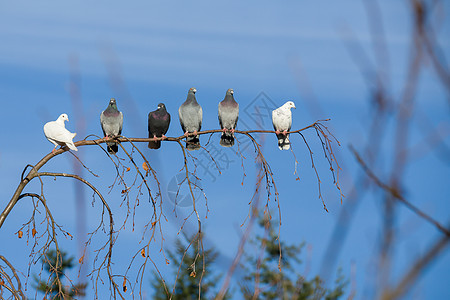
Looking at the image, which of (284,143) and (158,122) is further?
(158,122)

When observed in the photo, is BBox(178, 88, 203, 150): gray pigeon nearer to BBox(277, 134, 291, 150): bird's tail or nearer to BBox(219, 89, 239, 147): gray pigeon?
BBox(219, 89, 239, 147): gray pigeon

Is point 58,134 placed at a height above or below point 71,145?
above

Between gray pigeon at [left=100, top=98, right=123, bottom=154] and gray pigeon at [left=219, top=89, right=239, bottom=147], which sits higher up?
gray pigeon at [left=100, top=98, right=123, bottom=154]

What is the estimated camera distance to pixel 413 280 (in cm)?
79

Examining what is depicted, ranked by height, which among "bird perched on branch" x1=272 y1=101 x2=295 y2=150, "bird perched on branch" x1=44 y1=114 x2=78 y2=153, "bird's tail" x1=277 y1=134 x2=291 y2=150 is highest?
"bird perched on branch" x1=272 y1=101 x2=295 y2=150

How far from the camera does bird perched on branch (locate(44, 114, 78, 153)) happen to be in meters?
4.95

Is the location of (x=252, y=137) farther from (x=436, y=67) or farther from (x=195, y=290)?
(x=195, y=290)

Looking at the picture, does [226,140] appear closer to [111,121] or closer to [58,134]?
[111,121]

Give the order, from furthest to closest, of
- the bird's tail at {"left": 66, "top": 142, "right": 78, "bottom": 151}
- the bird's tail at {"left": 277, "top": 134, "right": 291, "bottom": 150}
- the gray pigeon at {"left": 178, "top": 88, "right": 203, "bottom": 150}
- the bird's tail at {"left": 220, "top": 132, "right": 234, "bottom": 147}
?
1. the bird's tail at {"left": 277, "top": 134, "right": 291, "bottom": 150}
2. the gray pigeon at {"left": 178, "top": 88, "right": 203, "bottom": 150}
3. the bird's tail at {"left": 220, "top": 132, "right": 234, "bottom": 147}
4. the bird's tail at {"left": 66, "top": 142, "right": 78, "bottom": 151}

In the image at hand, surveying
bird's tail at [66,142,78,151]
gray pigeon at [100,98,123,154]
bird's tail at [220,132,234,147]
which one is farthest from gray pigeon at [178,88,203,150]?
bird's tail at [66,142,78,151]

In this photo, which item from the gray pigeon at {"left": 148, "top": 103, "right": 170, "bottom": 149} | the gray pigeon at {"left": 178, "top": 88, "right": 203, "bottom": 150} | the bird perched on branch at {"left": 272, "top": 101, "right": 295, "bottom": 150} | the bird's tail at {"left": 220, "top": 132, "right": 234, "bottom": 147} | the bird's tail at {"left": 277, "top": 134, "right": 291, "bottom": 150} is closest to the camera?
the bird's tail at {"left": 220, "top": 132, "right": 234, "bottom": 147}

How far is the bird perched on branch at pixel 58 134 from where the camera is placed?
4953mm

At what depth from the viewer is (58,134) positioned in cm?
504

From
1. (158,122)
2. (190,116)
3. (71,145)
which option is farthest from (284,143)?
(71,145)
